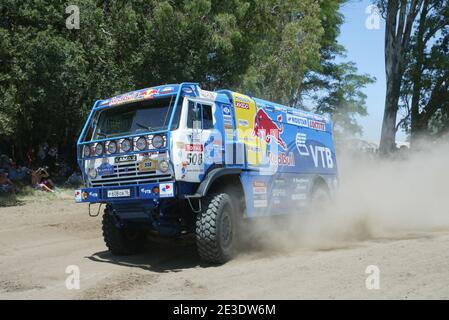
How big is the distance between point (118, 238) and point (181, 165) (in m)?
2.41

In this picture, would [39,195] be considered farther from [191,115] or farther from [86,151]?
[191,115]

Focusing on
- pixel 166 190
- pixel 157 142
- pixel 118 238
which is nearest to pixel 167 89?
pixel 157 142

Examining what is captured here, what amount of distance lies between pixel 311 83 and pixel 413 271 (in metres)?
30.8

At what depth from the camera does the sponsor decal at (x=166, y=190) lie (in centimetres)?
810

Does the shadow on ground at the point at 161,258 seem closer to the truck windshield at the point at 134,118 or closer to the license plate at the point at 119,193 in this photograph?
the license plate at the point at 119,193

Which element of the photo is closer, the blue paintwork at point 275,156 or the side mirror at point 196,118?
the side mirror at point 196,118

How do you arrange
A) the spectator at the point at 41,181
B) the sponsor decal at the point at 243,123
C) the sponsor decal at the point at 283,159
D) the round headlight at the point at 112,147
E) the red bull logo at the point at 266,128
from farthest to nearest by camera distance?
the spectator at the point at 41,181, the sponsor decal at the point at 283,159, the red bull logo at the point at 266,128, the sponsor decal at the point at 243,123, the round headlight at the point at 112,147

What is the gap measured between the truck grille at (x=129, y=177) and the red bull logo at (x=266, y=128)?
2439 millimetres

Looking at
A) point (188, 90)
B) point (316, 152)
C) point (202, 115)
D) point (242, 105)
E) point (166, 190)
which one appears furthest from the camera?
point (316, 152)

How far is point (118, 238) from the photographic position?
9.78 metres

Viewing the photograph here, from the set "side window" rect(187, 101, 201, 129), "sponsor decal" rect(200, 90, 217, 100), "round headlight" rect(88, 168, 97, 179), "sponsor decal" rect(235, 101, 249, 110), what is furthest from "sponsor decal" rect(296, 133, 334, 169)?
"round headlight" rect(88, 168, 97, 179)

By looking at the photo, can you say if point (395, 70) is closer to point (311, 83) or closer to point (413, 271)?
point (311, 83)

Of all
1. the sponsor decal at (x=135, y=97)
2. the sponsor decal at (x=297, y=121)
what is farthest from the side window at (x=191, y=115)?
the sponsor decal at (x=297, y=121)
